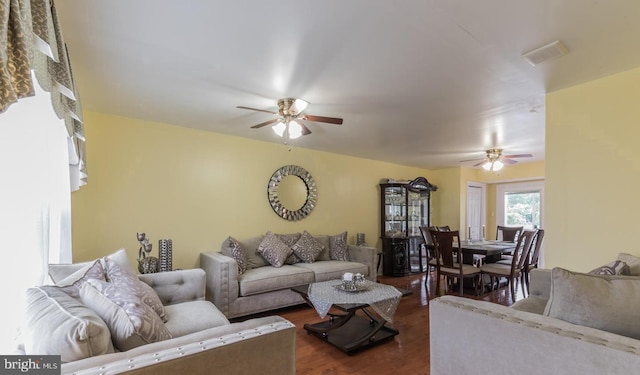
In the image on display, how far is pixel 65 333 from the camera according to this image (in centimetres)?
106

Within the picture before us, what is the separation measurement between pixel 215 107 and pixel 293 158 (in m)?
1.92

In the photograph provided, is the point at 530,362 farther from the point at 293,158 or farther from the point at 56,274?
the point at 293,158

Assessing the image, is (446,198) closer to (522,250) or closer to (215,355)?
(522,250)

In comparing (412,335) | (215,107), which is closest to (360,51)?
(215,107)

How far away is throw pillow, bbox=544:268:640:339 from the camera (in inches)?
48.5

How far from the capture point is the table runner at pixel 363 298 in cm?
261

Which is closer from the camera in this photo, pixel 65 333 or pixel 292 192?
pixel 65 333

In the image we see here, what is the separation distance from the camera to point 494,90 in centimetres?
254

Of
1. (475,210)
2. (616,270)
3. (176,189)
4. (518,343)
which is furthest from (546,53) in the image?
(475,210)

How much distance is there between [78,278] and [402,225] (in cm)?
533

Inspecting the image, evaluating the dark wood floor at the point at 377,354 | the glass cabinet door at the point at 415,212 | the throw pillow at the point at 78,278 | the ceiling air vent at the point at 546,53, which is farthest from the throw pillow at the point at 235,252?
the glass cabinet door at the point at 415,212

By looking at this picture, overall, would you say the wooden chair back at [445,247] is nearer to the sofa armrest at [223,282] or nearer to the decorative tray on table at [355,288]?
the decorative tray on table at [355,288]

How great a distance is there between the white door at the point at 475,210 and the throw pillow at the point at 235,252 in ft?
17.0

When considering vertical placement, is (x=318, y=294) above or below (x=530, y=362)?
below
